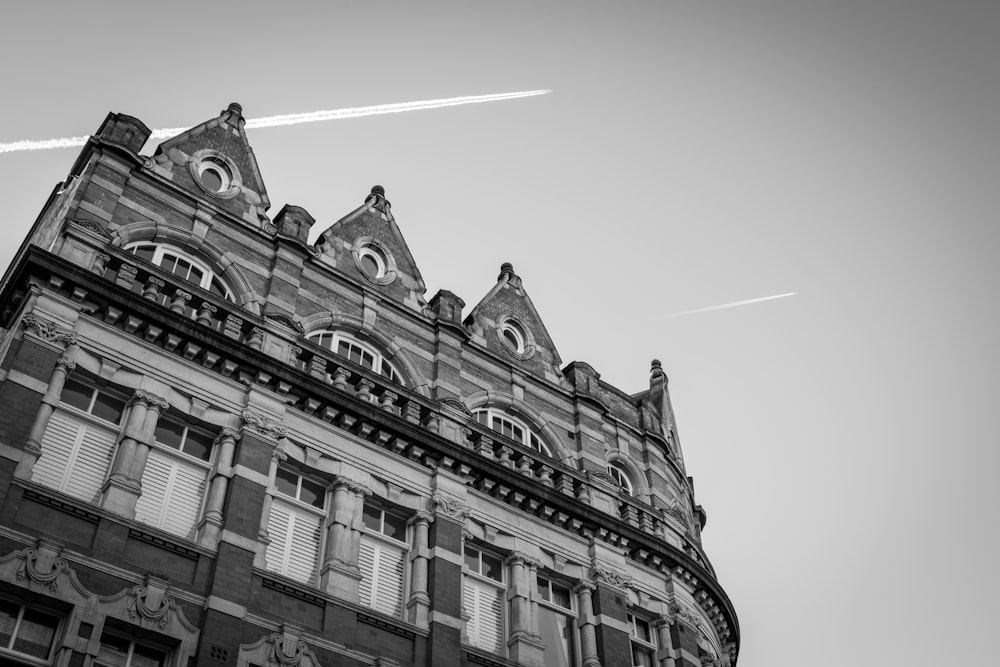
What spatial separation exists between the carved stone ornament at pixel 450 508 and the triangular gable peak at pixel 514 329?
6110 mm

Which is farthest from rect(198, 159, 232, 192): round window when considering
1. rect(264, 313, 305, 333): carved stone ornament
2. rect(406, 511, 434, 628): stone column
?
rect(406, 511, 434, 628): stone column

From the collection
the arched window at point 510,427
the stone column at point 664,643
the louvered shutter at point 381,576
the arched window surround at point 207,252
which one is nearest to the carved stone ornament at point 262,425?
the louvered shutter at point 381,576

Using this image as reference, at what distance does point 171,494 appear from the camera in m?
18.9

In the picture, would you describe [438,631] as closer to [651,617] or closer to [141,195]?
[651,617]

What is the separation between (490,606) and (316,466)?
4554mm

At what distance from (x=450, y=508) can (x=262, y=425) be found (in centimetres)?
418

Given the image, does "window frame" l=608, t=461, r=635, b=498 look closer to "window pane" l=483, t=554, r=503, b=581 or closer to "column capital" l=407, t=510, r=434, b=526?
"window pane" l=483, t=554, r=503, b=581

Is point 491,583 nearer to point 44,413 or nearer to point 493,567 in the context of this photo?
point 493,567

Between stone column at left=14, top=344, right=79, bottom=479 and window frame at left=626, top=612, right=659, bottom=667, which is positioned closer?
stone column at left=14, top=344, right=79, bottom=479

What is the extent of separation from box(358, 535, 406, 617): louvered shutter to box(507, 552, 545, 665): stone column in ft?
8.28

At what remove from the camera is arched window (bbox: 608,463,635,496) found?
28.1 meters

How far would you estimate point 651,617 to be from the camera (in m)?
24.5

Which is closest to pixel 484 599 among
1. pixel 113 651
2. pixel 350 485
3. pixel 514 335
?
pixel 350 485

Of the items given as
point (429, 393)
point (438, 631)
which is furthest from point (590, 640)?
point (429, 393)
